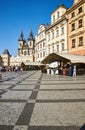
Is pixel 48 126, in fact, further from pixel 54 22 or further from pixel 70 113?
pixel 54 22

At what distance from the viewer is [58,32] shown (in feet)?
132

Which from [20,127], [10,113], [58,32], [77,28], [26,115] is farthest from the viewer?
[58,32]

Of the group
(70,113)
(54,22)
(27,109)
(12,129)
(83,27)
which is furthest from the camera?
(54,22)

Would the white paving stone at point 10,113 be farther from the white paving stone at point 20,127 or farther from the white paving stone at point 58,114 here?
the white paving stone at point 58,114

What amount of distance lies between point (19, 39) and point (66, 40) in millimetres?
97525

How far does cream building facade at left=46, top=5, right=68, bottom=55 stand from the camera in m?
37.0

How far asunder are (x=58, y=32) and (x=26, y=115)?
35.1 m

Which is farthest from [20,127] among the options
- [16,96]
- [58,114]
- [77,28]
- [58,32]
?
[58,32]

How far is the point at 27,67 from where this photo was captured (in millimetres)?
62188

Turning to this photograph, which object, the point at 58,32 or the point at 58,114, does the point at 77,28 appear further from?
the point at 58,114

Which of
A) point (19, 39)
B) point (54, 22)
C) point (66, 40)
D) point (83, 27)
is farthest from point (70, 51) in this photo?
point (19, 39)

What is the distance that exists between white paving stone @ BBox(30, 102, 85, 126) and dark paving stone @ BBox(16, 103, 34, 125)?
0.14m

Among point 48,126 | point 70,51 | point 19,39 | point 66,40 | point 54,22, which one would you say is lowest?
point 48,126

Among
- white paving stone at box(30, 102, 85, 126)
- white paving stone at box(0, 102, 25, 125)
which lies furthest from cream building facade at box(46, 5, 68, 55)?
white paving stone at box(0, 102, 25, 125)
